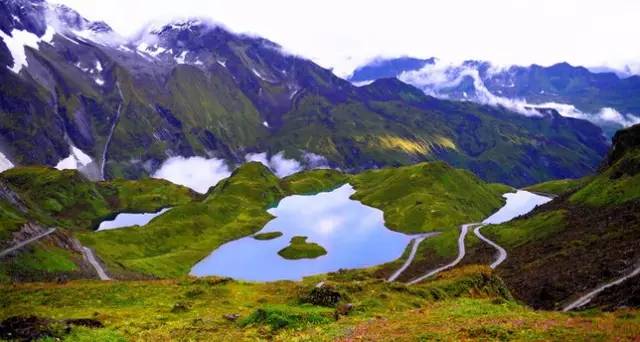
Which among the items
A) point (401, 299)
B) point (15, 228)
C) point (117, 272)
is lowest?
point (401, 299)

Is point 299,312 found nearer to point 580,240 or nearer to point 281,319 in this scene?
point 281,319

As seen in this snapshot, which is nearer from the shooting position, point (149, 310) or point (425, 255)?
point (149, 310)

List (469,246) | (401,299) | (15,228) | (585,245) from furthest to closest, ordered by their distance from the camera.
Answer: (469,246) < (15,228) < (585,245) < (401,299)

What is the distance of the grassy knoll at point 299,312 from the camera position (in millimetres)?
34156

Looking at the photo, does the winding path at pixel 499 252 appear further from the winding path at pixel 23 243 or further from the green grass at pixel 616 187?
the winding path at pixel 23 243

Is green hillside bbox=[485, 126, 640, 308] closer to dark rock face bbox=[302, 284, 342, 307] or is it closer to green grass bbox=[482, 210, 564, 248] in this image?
green grass bbox=[482, 210, 564, 248]

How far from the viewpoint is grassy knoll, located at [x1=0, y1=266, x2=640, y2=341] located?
3416 cm

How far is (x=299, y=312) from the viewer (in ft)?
141

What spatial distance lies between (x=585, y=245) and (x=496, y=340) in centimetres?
8863

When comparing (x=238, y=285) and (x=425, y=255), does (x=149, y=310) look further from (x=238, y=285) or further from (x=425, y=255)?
(x=425, y=255)

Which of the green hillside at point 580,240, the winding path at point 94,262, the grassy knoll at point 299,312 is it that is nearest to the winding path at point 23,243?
the winding path at point 94,262

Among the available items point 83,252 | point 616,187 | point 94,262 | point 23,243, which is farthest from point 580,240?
point 23,243

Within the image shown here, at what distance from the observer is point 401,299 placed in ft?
177

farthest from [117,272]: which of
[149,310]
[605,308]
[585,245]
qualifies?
[605,308]
